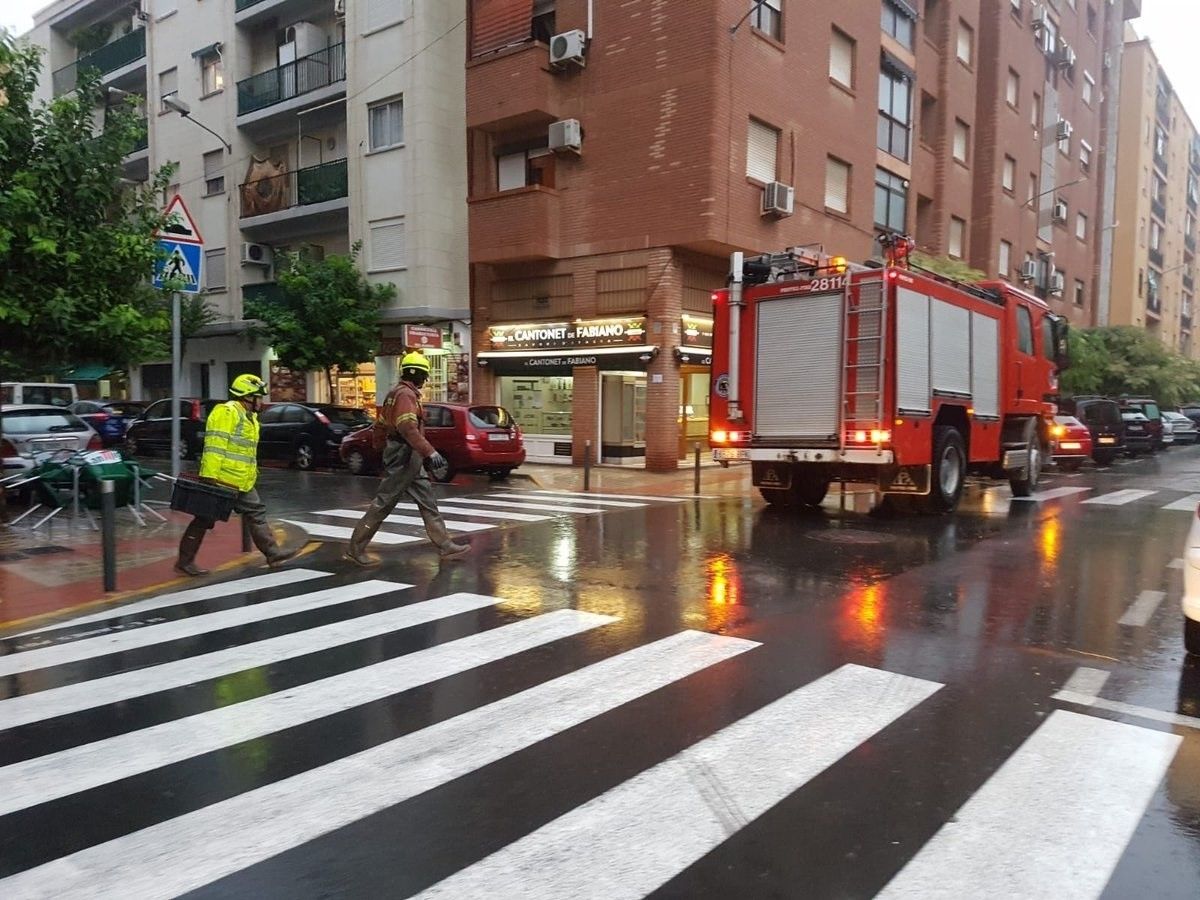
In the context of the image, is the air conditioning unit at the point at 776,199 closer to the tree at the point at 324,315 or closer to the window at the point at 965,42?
the tree at the point at 324,315

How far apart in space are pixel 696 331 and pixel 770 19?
23.7ft

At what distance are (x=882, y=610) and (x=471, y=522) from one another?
20.1 ft

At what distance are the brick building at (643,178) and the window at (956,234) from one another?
5.65 metres

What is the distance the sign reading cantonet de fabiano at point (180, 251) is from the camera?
9133 millimetres

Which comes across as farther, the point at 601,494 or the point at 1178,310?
the point at 1178,310

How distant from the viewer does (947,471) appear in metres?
12.3

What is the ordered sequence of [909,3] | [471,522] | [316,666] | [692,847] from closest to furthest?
[692,847] → [316,666] → [471,522] → [909,3]

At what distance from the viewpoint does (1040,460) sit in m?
15.3

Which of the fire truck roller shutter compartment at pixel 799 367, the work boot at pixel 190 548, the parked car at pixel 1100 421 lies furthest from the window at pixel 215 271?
the parked car at pixel 1100 421

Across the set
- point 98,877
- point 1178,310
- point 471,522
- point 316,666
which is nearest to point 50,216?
point 471,522

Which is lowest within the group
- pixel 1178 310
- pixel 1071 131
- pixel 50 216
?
pixel 50 216

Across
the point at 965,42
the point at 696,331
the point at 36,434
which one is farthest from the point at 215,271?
the point at 965,42

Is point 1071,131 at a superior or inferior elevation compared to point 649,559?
superior

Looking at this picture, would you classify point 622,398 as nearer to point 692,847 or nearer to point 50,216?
point 50,216
